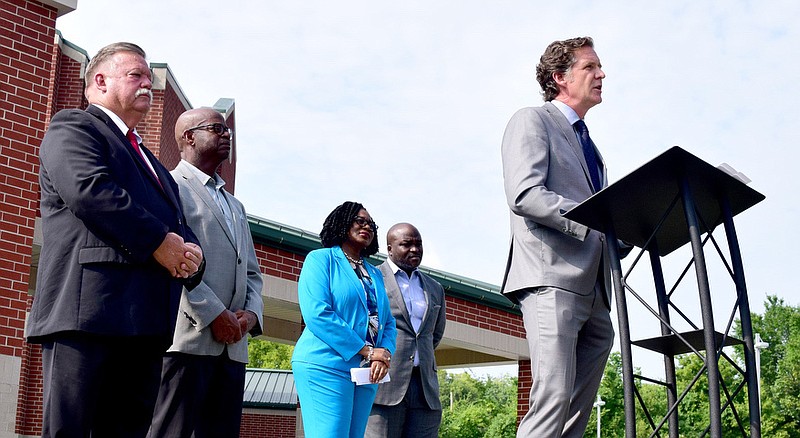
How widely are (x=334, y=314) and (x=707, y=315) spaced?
2655 millimetres

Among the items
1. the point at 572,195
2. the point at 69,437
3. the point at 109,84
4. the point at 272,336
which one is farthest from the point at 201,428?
the point at 272,336

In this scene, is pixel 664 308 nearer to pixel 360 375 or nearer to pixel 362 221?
pixel 360 375

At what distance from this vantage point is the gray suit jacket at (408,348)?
22.5 feet

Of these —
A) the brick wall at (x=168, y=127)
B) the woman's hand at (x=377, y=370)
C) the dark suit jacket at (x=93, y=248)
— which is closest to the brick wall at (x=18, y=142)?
the woman's hand at (x=377, y=370)

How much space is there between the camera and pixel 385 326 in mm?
6352

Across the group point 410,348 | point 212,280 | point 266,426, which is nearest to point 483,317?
point 410,348

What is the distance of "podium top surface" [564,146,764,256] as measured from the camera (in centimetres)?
386

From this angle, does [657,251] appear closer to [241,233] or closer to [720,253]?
[720,253]

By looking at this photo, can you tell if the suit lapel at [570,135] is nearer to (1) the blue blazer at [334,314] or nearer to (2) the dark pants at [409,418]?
(1) the blue blazer at [334,314]

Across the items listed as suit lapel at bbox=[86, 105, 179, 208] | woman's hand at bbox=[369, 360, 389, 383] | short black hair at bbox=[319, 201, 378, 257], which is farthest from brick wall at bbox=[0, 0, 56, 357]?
suit lapel at bbox=[86, 105, 179, 208]

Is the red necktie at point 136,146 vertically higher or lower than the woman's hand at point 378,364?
higher

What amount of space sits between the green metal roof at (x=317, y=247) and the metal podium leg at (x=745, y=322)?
755cm

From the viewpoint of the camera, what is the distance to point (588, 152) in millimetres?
4617

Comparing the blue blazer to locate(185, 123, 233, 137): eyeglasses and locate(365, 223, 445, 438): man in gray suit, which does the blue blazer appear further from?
locate(185, 123, 233, 137): eyeglasses
